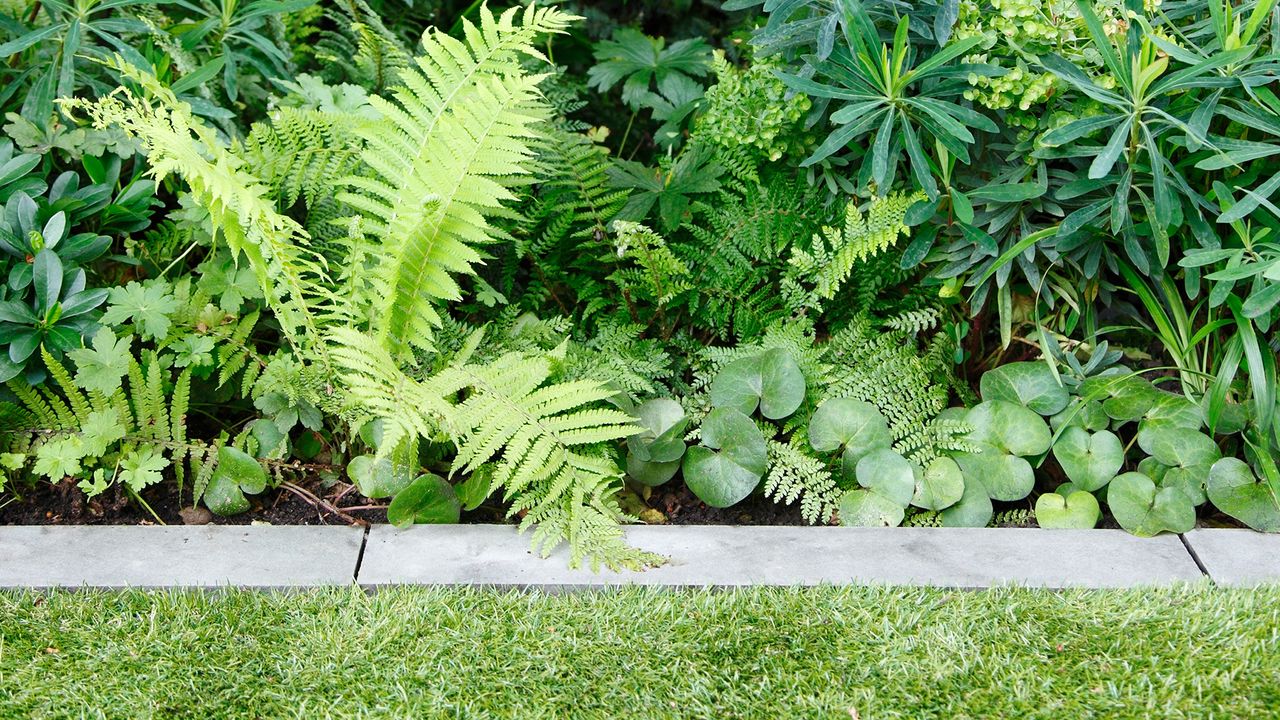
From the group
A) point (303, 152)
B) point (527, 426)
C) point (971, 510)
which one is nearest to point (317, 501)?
point (527, 426)

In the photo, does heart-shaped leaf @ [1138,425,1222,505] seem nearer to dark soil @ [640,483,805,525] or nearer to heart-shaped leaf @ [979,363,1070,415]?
heart-shaped leaf @ [979,363,1070,415]

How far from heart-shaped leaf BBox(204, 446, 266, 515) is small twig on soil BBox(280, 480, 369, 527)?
0.35 ft

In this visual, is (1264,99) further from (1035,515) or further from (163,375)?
(163,375)

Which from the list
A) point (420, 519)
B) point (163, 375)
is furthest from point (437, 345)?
point (163, 375)

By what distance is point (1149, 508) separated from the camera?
2.23 m

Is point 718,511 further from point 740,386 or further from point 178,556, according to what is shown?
point 178,556

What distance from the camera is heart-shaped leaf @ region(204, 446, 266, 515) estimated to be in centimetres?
224

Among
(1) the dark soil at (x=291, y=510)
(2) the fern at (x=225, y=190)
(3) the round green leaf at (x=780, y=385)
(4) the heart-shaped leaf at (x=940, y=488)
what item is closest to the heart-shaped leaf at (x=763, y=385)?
(3) the round green leaf at (x=780, y=385)

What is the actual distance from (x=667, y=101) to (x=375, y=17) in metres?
0.99

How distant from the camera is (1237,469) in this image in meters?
2.24

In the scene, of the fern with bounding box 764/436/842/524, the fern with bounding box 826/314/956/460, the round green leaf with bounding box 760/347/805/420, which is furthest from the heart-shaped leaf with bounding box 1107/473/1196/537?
the round green leaf with bounding box 760/347/805/420

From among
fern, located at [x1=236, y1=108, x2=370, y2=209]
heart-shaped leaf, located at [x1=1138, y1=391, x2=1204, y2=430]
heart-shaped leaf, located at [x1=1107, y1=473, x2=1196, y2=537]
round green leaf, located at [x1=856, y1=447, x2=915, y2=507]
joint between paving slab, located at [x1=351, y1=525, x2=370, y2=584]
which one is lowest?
heart-shaped leaf, located at [x1=1107, y1=473, x2=1196, y2=537]

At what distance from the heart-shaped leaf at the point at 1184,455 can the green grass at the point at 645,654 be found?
33 cm

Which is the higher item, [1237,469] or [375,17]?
[375,17]
